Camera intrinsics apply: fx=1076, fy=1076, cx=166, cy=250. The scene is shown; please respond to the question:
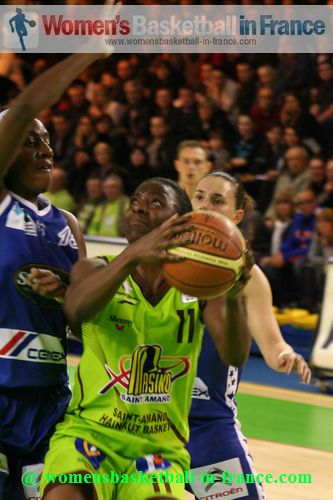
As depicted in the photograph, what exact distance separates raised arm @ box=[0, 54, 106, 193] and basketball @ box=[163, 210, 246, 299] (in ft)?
2.42

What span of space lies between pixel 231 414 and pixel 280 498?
57.0 inches

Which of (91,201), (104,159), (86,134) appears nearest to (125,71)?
(86,134)

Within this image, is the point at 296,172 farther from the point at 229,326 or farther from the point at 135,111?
the point at 229,326

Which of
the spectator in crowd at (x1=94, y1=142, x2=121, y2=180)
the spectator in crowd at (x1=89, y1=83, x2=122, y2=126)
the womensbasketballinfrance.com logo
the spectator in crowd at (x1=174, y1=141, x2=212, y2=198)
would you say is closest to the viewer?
the spectator in crowd at (x1=174, y1=141, x2=212, y2=198)

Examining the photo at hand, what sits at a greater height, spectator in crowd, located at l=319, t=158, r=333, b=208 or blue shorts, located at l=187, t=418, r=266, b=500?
spectator in crowd, located at l=319, t=158, r=333, b=208

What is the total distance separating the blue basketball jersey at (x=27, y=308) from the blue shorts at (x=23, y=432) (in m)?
0.07

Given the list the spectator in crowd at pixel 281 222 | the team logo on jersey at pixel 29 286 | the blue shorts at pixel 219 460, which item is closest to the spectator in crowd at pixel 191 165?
the blue shorts at pixel 219 460

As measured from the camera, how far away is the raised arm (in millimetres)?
3896

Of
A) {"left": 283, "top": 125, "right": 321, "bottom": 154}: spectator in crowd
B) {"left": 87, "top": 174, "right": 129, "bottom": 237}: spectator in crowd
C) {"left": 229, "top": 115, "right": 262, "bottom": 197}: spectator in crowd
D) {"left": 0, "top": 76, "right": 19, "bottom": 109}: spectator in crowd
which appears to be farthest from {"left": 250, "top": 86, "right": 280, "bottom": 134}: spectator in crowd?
{"left": 0, "top": 76, "right": 19, "bottom": 109}: spectator in crowd

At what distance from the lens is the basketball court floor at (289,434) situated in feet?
21.4

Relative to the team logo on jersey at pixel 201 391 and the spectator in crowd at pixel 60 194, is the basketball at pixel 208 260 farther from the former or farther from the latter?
the spectator in crowd at pixel 60 194

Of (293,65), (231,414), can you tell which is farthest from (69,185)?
(231,414)

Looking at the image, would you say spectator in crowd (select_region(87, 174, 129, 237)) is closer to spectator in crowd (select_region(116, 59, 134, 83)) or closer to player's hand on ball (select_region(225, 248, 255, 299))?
spectator in crowd (select_region(116, 59, 134, 83))

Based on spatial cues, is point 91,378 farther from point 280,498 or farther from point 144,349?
point 280,498
